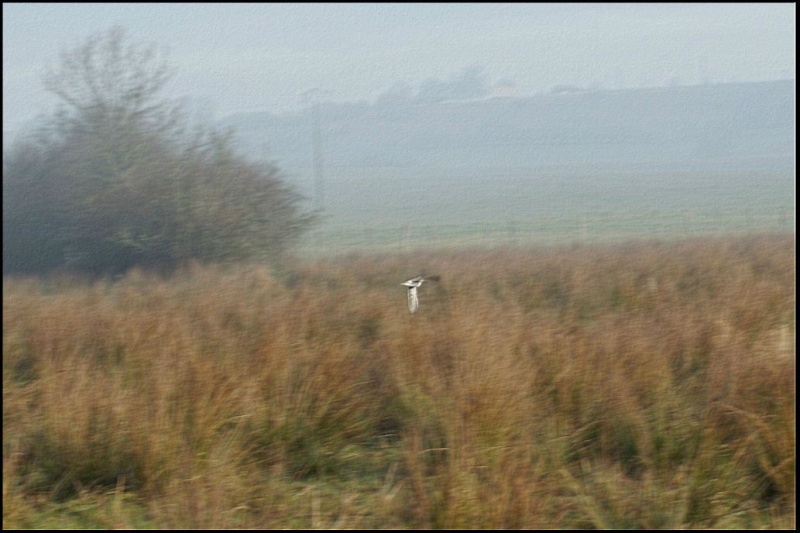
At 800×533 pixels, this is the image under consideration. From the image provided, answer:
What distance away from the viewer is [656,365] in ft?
14.8

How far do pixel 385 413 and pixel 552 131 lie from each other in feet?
51.0

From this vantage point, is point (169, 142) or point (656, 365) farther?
point (169, 142)

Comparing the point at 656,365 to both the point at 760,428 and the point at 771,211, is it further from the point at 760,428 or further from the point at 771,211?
the point at 771,211

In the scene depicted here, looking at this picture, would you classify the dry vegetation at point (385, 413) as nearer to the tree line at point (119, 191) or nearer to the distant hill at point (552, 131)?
the tree line at point (119, 191)

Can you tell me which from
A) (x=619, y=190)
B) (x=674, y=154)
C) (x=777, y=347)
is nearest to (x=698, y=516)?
(x=777, y=347)

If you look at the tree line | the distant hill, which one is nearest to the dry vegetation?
the tree line

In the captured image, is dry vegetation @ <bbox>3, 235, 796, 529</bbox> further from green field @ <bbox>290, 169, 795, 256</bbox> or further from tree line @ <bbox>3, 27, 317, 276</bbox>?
green field @ <bbox>290, 169, 795, 256</bbox>

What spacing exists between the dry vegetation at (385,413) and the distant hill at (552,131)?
126 inches

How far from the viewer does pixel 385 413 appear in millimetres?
4465

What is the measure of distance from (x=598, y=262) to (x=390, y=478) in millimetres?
5008

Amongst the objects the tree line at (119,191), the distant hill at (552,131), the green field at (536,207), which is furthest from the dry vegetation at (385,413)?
the distant hill at (552,131)

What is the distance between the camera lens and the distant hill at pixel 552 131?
975 cm

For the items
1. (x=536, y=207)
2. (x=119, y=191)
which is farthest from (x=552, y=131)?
(x=119, y=191)

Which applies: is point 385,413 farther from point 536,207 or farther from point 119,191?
point 536,207
